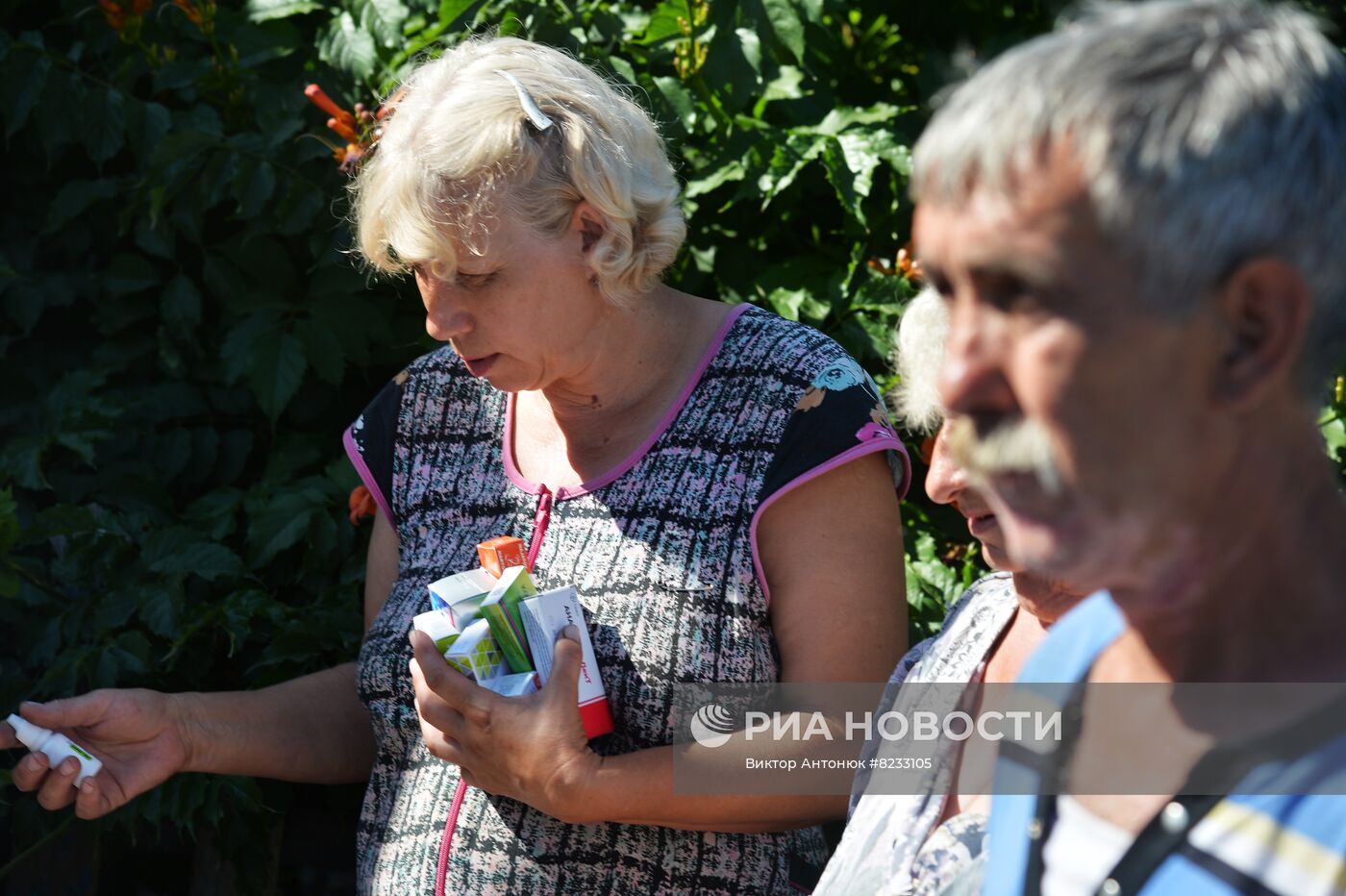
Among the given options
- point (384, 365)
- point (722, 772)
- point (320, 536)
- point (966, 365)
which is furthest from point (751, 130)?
point (966, 365)

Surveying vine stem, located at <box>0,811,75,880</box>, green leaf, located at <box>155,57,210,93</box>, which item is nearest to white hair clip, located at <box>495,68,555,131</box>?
green leaf, located at <box>155,57,210,93</box>

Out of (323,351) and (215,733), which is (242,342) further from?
(215,733)

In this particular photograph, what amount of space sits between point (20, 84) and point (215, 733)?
63.0 inches

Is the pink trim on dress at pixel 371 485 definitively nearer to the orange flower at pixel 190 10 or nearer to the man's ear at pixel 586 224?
the man's ear at pixel 586 224

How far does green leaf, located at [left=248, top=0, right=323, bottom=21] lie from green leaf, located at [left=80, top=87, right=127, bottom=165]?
36cm

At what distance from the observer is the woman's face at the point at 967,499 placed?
1528mm

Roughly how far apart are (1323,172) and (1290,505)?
213 mm

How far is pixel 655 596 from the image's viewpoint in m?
1.88

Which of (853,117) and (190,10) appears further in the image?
(190,10)

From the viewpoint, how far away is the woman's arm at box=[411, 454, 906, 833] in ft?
5.80

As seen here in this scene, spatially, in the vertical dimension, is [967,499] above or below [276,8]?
below

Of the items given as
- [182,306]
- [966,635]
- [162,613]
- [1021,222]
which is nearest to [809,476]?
[966,635]

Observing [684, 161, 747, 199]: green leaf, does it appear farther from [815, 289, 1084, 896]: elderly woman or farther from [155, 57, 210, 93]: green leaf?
[155, 57, 210, 93]: green leaf

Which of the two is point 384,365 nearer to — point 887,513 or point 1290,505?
point 887,513
